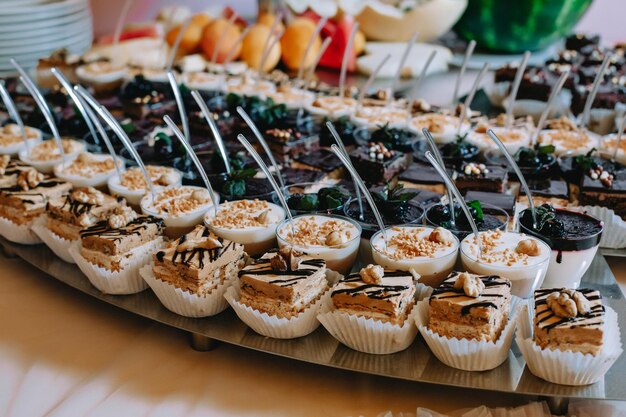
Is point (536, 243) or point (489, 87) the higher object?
point (536, 243)

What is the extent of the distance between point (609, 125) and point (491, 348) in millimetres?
2478

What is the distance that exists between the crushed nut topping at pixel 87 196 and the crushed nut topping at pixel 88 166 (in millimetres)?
446

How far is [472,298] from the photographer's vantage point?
183cm

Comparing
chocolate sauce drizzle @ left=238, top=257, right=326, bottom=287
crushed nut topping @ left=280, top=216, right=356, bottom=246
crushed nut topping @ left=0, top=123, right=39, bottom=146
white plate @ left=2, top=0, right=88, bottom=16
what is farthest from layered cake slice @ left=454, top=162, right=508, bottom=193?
white plate @ left=2, top=0, right=88, bottom=16

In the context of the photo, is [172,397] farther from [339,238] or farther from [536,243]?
[536,243]

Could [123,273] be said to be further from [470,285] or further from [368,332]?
[470,285]

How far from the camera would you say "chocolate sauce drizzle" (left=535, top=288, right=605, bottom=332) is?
1746mm

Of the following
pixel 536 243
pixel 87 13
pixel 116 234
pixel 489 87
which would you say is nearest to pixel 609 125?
pixel 489 87

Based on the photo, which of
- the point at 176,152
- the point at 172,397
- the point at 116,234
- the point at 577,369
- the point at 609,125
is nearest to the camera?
the point at 577,369

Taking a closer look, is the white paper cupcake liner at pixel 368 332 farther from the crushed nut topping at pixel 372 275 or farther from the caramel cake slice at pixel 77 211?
the caramel cake slice at pixel 77 211

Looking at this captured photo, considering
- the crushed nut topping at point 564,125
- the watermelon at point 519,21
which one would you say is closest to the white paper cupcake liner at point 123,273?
A: the crushed nut topping at point 564,125

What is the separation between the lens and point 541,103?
4219mm

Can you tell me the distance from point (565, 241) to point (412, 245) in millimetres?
473

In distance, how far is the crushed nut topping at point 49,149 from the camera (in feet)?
10.4
